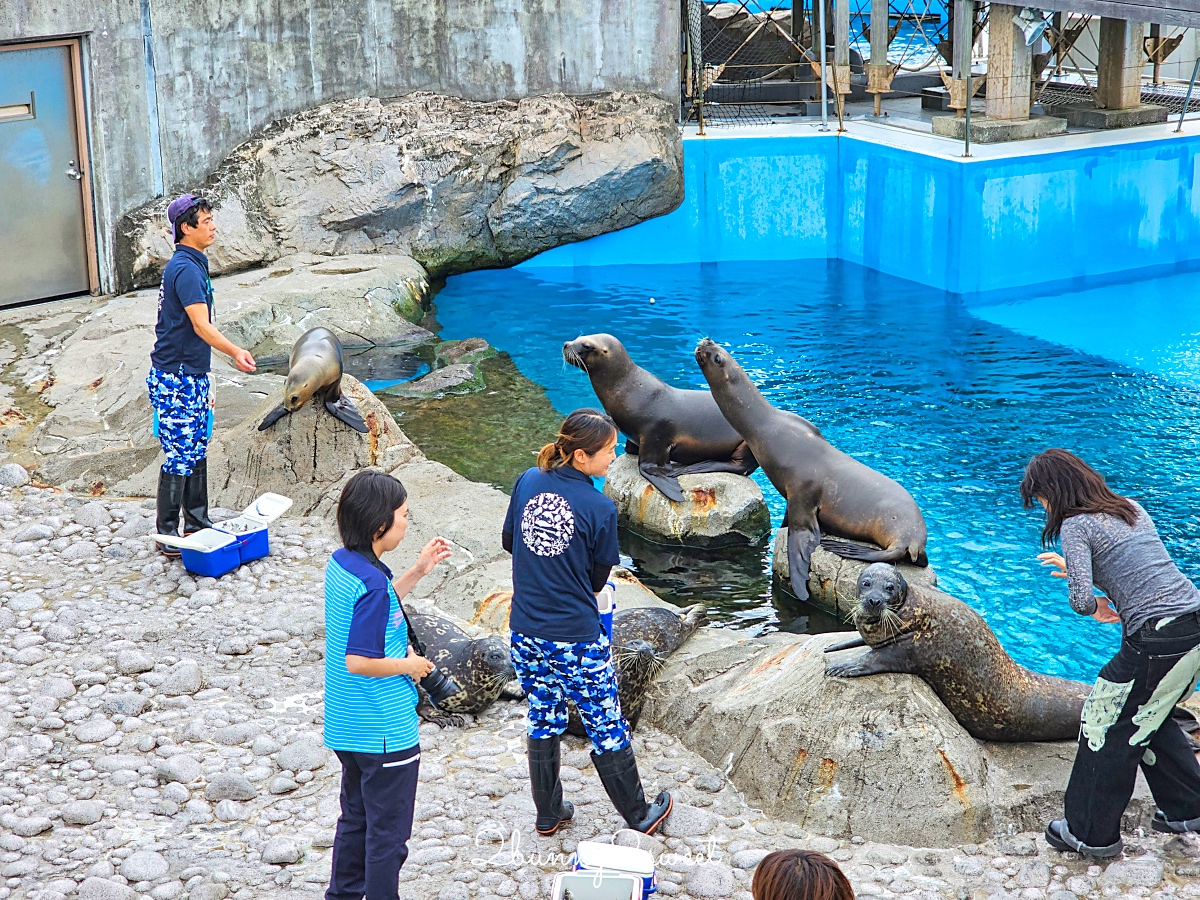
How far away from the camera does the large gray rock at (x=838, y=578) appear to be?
19.9ft

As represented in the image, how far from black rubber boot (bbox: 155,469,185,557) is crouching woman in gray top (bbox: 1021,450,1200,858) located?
137 inches

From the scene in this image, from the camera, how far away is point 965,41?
11875mm

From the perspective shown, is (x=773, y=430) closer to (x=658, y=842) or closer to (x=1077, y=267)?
(x=658, y=842)

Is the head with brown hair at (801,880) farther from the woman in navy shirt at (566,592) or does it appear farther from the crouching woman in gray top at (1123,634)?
the crouching woman in gray top at (1123,634)

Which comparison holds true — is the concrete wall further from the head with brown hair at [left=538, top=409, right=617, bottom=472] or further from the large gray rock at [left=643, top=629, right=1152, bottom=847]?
the large gray rock at [left=643, top=629, right=1152, bottom=847]

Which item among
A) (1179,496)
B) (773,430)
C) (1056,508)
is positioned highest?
(1056,508)

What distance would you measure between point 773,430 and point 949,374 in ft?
11.1

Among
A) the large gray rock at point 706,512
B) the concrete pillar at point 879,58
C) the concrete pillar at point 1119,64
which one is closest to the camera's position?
the large gray rock at point 706,512

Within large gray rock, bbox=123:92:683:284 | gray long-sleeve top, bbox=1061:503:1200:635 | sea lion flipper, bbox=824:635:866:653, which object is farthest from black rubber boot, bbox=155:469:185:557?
large gray rock, bbox=123:92:683:284

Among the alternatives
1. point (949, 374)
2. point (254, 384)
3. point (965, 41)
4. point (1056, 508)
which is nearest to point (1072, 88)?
point (965, 41)

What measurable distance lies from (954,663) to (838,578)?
7.62ft

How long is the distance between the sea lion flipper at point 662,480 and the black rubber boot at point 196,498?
261cm

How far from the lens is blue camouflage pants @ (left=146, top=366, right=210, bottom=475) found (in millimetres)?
5094

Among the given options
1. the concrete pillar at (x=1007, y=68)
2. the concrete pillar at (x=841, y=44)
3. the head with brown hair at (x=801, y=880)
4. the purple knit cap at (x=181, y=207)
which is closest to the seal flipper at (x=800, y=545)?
the purple knit cap at (x=181, y=207)
